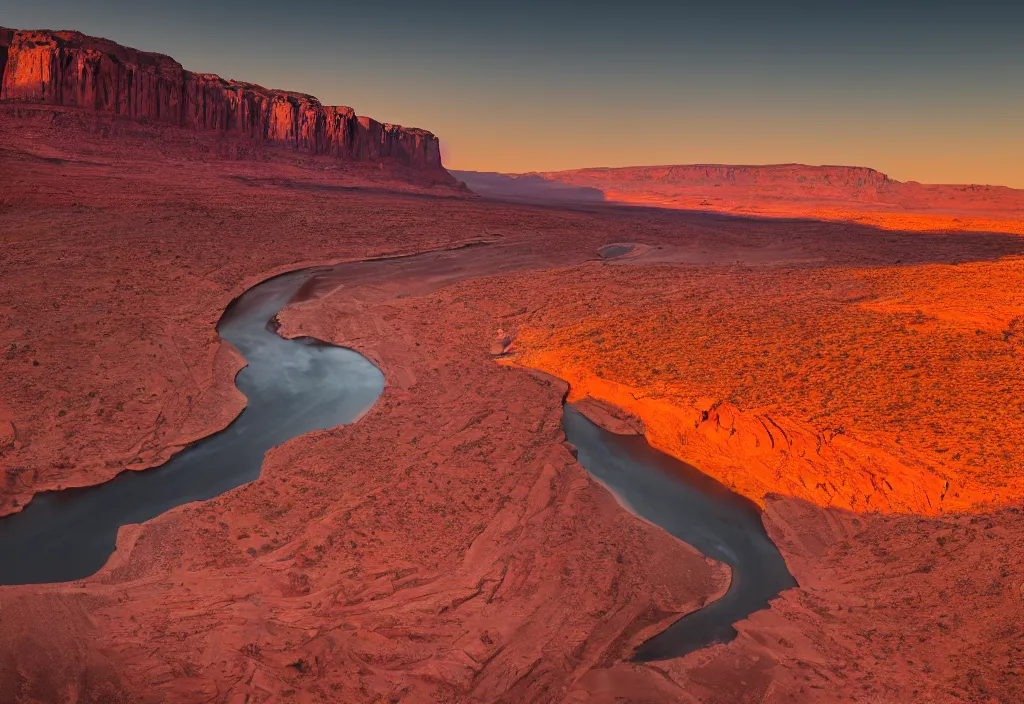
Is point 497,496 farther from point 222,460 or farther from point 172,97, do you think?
point 172,97

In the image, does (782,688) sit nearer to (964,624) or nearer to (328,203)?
(964,624)

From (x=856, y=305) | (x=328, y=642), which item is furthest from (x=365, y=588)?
(x=856, y=305)

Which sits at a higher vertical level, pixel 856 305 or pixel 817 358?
pixel 856 305

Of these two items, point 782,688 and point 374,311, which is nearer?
point 782,688

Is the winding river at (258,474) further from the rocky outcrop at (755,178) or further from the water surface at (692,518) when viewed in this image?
the rocky outcrop at (755,178)

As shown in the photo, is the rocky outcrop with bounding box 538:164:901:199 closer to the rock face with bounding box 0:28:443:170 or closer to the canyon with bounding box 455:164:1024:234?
the canyon with bounding box 455:164:1024:234

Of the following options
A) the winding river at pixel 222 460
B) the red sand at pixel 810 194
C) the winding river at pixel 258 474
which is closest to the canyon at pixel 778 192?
the red sand at pixel 810 194

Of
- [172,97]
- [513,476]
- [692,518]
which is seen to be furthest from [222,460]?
[172,97]
